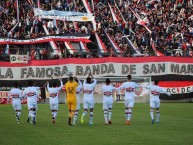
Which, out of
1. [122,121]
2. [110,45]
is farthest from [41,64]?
[122,121]

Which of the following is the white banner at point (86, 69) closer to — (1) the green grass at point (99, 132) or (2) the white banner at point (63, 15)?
(2) the white banner at point (63, 15)

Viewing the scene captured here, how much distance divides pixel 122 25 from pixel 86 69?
7193 millimetres

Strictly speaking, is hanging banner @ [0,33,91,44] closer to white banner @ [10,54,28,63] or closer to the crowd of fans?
the crowd of fans

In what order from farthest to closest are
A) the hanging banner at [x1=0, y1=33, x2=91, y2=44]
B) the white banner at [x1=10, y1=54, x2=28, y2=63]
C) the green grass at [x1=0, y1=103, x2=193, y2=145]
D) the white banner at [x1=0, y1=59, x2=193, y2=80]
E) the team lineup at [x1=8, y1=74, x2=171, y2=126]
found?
the white banner at [x1=0, y1=59, x2=193, y2=80] < the hanging banner at [x1=0, y1=33, x2=91, y2=44] < the white banner at [x1=10, y1=54, x2=28, y2=63] < the team lineup at [x1=8, y1=74, x2=171, y2=126] < the green grass at [x1=0, y1=103, x2=193, y2=145]

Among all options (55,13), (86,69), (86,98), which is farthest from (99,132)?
(55,13)

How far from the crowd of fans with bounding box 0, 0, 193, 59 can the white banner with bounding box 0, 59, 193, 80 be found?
1033mm

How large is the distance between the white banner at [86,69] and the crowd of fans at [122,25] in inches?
40.7

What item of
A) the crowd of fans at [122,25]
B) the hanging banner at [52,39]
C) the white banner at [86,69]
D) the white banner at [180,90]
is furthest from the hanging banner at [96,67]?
the hanging banner at [52,39]

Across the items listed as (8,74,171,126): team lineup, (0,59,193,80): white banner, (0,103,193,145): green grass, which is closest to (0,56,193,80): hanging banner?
(0,59,193,80): white banner

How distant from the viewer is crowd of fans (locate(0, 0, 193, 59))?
5959cm

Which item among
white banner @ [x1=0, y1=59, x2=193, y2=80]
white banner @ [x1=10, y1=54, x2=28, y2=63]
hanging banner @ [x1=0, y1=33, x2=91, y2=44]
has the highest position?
hanging banner @ [x1=0, y1=33, x2=91, y2=44]

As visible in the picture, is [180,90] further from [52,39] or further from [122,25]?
[52,39]

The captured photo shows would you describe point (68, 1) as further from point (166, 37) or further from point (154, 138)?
point (154, 138)

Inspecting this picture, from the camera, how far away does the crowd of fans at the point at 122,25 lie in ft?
196
